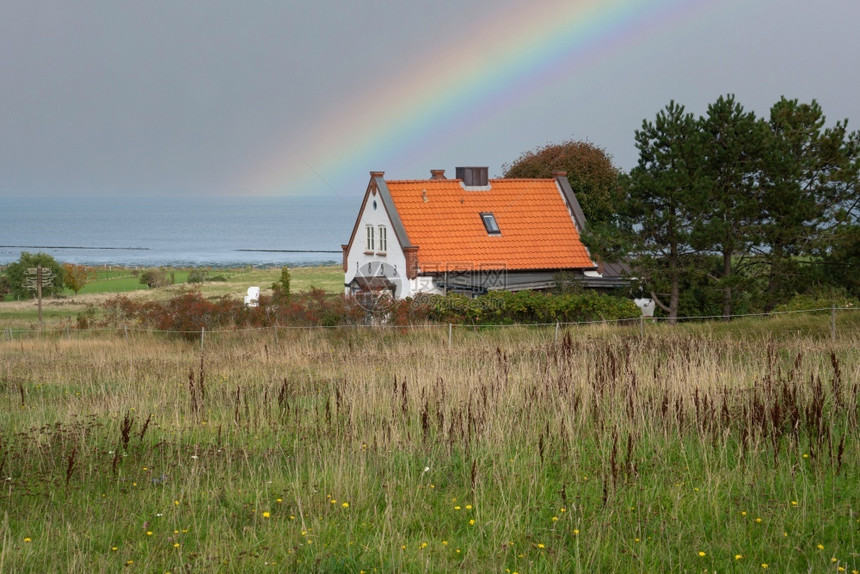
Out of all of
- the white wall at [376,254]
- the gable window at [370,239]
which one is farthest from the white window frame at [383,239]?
the gable window at [370,239]

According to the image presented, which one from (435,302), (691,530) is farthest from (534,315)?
(691,530)

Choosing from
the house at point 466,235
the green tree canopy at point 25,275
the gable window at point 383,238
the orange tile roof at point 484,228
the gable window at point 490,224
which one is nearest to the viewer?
the house at point 466,235

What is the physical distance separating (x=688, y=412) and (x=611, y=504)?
2.59 metres

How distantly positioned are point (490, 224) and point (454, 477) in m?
31.6

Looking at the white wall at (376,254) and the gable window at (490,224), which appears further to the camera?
the gable window at (490,224)

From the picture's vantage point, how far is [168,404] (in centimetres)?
1060

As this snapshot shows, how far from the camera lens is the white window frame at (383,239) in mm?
38656

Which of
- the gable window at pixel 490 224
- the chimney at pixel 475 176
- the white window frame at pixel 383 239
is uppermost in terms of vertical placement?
the chimney at pixel 475 176

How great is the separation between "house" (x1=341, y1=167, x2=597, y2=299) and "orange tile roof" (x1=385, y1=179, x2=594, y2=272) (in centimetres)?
4

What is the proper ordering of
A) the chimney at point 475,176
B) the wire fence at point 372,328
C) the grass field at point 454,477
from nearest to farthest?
the grass field at point 454,477, the wire fence at point 372,328, the chimney at point 475,176

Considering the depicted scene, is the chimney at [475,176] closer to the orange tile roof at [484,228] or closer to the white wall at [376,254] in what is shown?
the orange tile roof at [484,228]

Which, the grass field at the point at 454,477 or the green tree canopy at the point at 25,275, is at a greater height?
the green tree canopy at the point at 25,275

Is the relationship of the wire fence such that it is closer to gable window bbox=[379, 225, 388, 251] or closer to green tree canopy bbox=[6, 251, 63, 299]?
gable window bbox=[379, 225, 388, 251]

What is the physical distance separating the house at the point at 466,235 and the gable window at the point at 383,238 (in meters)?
0.04
